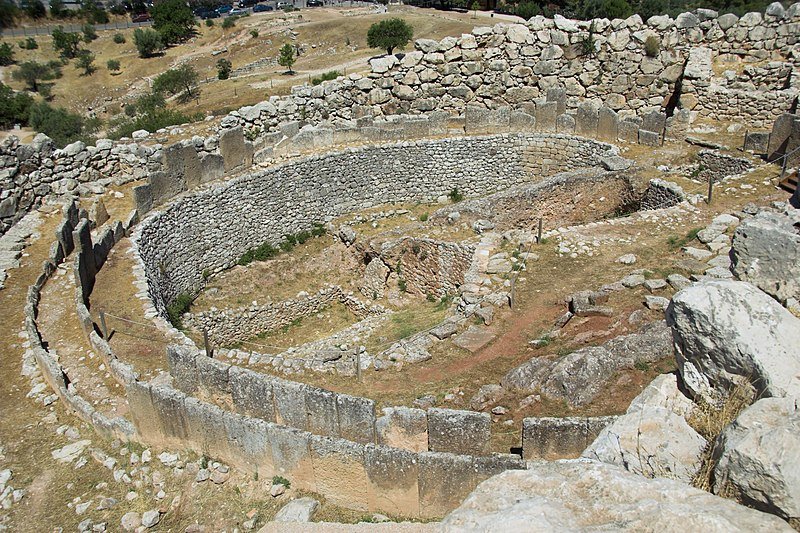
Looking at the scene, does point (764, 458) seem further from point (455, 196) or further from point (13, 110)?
point (13, 110)

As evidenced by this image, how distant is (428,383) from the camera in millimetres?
11852

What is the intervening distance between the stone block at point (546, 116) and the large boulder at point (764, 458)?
758 inches

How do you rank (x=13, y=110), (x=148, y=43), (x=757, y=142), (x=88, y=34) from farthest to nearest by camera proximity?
(x=88, y=34), (x=148, y=43), (x=13, y=110), (x=757, y=142)

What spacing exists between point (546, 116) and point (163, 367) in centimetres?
1607

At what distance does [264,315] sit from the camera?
18891mm

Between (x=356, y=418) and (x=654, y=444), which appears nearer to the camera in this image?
(x=654, y=444)

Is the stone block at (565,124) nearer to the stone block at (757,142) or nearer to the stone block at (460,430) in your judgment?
the stone block at (757,142)

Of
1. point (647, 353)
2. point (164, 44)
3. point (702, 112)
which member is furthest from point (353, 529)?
point (164, 44)

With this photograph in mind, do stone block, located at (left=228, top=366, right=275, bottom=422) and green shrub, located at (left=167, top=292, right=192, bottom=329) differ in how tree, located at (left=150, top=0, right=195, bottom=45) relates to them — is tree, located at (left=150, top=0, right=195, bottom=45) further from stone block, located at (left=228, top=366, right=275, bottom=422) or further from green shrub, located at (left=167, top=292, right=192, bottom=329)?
stone block, located at (left=228, top=366, right=275, bottom=422)

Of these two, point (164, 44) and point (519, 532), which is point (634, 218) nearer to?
point (519, 532)

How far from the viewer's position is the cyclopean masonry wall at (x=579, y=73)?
23578mm

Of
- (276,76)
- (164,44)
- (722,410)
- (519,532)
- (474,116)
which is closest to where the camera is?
(519,532)

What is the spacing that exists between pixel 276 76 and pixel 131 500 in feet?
142

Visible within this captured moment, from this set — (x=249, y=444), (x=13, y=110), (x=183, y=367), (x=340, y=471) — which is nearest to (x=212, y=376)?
(x=183, y=367)
